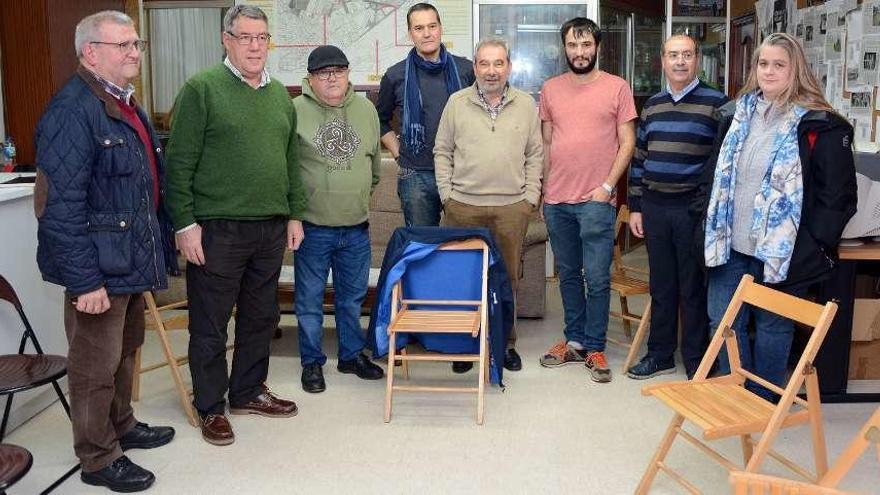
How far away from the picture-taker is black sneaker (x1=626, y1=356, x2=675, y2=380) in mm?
3822

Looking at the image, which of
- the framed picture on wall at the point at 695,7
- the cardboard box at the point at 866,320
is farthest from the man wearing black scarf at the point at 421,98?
the framed picture on wall at the point at 695,7

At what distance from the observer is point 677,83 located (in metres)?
3.44

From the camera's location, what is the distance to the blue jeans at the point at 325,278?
3.57 m

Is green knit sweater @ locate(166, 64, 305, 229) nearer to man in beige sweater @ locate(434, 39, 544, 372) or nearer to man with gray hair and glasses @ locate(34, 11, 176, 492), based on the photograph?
man with gray hair and glasses @ locate(34, 11, 176, 492)

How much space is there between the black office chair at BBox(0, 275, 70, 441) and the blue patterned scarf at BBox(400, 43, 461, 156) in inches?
67.1

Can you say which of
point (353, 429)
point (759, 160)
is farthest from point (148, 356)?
point (759, 160)

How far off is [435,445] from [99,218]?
4.63 ft

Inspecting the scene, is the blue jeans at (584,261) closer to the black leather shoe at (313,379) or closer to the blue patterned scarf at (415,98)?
the blue patterned scarf at (415,98)

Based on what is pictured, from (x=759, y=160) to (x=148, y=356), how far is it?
118 inches

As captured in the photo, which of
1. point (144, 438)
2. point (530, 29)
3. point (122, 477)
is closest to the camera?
point (122, 477)

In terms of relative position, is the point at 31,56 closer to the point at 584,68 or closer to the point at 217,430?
the point at 217,430

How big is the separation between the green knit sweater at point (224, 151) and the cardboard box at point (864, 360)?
245 cm

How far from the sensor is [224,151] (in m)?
2.96

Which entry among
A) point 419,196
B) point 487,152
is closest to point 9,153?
point 419,196
